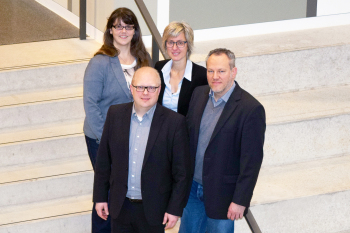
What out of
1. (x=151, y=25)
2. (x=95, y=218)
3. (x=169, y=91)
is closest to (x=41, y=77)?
(x=151, y=25)

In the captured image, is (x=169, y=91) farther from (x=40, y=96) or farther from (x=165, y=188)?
(x=40, y=96)

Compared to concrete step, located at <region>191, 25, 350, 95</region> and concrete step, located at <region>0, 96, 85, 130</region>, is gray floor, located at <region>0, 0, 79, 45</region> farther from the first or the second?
concrete step, located at <region>191, 25, 350, 95</region>

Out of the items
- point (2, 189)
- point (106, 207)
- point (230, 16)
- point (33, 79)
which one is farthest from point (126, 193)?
point (230, 16)

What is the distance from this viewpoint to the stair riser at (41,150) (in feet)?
12.9

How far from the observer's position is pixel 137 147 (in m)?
2.67

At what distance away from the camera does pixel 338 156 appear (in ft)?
14.6

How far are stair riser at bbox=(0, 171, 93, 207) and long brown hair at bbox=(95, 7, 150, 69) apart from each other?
1.12m

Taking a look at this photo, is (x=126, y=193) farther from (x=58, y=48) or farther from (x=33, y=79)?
(x=58, y=48)

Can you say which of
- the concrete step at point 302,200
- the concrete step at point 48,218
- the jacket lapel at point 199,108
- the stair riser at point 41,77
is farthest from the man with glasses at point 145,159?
the stair riser at point 41,77

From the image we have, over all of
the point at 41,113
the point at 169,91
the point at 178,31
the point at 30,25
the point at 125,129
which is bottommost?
the point at 41,113

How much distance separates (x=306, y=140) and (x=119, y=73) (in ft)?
6.26

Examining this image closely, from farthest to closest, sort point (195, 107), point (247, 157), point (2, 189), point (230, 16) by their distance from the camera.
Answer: point (230, 16) → point (2, 189) → point (195, 107) → point (247, 157)

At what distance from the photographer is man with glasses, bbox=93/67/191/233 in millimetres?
2635

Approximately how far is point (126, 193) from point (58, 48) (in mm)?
2583
